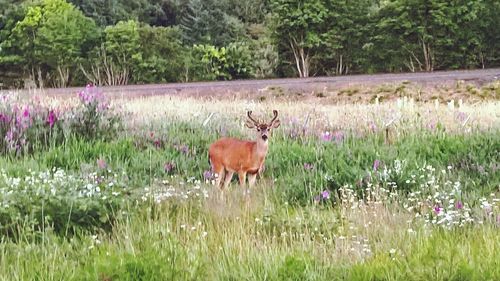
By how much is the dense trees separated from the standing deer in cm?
2408

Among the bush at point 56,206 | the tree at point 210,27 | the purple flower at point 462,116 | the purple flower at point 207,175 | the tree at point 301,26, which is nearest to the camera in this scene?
the bush at point 56,206

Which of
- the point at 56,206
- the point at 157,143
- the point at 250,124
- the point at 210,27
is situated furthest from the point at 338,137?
the point at 210,27

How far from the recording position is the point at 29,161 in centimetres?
696

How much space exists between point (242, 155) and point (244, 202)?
559mm

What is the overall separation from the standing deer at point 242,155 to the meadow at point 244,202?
18 cm

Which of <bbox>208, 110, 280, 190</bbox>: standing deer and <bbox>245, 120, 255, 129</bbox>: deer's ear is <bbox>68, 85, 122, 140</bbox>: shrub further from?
<bbox>245, 120, 255, 129</bbox>: deer's ear

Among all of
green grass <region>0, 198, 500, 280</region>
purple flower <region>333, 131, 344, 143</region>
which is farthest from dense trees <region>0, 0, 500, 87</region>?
green grass <region>0, 198, 500, 280</region>

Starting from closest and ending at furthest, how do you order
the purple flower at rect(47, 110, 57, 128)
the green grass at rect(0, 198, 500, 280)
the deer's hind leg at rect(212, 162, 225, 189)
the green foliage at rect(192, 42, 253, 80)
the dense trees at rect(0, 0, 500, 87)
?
the green grass at rect(0, 198, 500, 280)
the deer's hind leg at rect(212, 162, 225, 189)
the purple flower at rect(47, 110, 57, 128)
the dense trees at rect(0, 0, 500, 87)
the green foliage at rect(192, 42, 253, 80)

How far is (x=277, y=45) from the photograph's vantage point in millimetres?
34688

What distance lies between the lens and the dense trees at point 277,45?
3066cm

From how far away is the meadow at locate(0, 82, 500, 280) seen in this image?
3.76 m

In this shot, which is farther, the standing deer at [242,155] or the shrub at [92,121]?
the shrub at [92,121]

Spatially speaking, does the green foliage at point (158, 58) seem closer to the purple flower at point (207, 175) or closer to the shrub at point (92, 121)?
the shrub at point (92, 121)

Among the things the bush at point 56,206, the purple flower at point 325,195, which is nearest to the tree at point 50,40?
the bush at point 56,206
